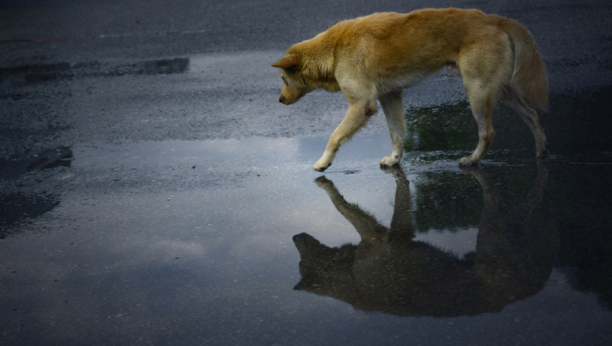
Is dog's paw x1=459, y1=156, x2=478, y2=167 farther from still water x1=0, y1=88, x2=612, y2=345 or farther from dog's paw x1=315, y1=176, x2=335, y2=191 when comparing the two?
dog's paw x1=315, y1=176, x2=335, y2=191

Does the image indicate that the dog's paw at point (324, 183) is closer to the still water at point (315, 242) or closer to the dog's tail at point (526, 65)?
the still water at point (315, 242)

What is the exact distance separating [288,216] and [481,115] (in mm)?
1966

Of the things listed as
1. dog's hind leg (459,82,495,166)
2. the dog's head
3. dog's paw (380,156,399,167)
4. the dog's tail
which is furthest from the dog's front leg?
the dog's tail

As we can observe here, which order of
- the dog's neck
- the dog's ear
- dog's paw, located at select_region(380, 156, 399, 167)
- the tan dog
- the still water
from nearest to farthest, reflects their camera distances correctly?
the still water
the tan dog
dog's paw, located at select_region(380, 156, 399, 167)
the dog's neck
the dog's ear

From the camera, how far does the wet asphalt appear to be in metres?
3.04

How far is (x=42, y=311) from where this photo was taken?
11.0 ft

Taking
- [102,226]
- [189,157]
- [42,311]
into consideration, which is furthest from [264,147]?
[42,311]

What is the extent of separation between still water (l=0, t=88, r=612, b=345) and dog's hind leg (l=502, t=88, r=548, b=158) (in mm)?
130

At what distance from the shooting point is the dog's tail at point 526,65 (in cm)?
493

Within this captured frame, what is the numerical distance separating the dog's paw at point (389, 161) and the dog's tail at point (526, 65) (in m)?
1.23

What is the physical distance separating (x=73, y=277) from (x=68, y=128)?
3.81m

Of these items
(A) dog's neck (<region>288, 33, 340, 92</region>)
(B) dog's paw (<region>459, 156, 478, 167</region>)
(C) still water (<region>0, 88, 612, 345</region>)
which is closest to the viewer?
(C) still water (<region>0, 88, 612, 345</region>)

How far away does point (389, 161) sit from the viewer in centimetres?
535

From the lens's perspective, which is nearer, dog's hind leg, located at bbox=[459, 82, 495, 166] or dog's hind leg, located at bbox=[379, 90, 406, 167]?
dog's hind leg, located at bbox=[459, 82, 495, 166]
